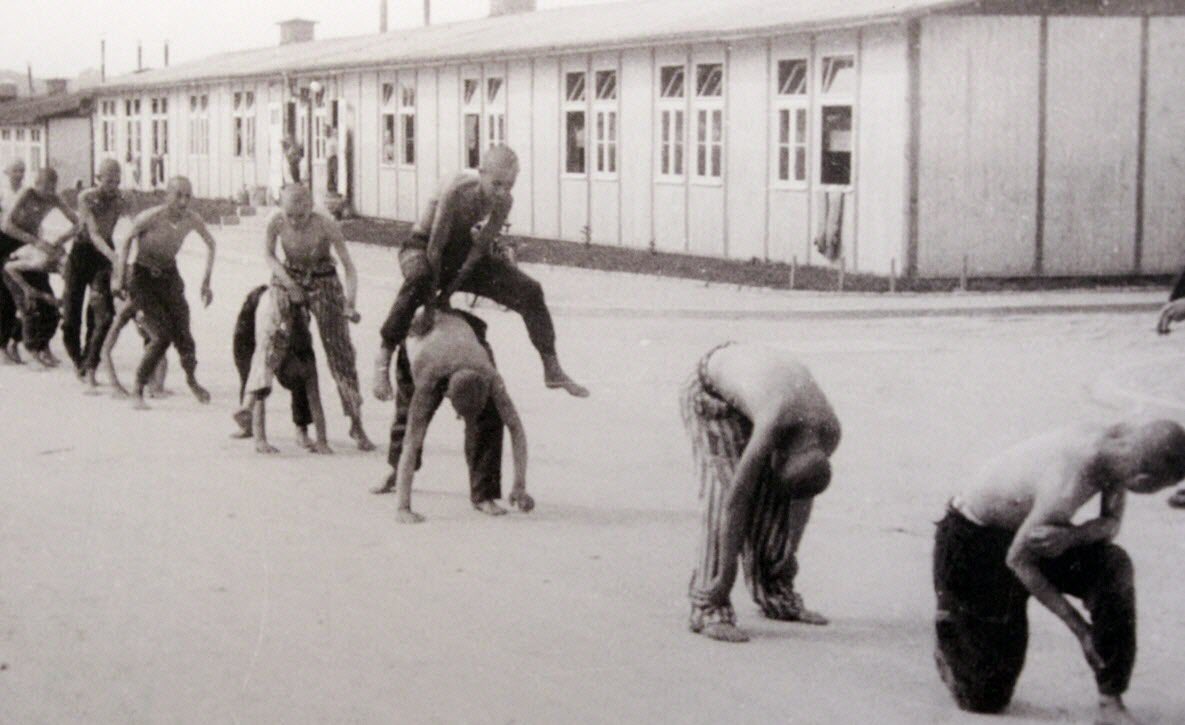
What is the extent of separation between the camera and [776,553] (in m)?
7.71

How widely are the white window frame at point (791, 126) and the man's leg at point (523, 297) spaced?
18261 millimetres

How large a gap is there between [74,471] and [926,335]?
35.7ft

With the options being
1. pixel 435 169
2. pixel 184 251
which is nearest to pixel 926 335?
pixel 184 251

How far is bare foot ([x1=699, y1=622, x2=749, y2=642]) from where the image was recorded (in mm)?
7406

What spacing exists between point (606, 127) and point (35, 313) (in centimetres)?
1875

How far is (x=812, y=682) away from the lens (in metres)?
6.82

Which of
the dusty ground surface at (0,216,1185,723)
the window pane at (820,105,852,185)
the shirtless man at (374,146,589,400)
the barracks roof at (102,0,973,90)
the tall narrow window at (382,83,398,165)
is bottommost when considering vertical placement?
the dusty ground surface at (0,216,1185,723)

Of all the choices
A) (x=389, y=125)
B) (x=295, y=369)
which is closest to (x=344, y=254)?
(x=295, y=369)

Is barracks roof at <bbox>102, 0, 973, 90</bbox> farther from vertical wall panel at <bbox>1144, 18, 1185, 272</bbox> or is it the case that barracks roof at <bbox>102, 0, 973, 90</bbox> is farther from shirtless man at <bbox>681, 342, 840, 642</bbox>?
shirtless man at <bbox>681, 342, 840, 642</bbox>

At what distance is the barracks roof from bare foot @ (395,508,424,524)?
54.4ft

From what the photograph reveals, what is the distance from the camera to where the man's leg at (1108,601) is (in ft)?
20.0

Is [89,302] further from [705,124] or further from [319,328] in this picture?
[705,124]

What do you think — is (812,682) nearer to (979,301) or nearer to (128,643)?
(128,643)

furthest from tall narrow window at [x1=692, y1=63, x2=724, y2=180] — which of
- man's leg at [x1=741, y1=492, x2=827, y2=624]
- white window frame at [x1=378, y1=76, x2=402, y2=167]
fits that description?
man's leg at [x1=741, y1=492, x2=827, y2=624]
